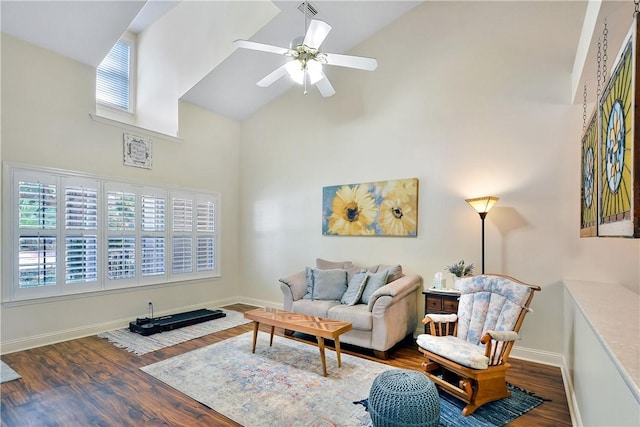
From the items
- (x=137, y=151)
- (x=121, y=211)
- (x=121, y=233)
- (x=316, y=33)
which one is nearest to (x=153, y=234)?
(x=121, y=233)

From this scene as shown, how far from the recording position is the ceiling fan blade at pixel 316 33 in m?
2.65

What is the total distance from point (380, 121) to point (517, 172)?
6.10 ft

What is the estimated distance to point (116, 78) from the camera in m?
5.41

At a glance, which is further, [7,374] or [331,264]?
[331,264]

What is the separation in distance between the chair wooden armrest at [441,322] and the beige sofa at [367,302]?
50 cm

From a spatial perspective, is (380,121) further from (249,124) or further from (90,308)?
(90,308)

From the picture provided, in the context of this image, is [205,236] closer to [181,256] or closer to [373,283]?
[181,256]

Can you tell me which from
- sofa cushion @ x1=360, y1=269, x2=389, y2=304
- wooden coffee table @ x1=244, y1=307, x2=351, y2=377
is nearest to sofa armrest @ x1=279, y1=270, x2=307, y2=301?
wooden coffee table @ x1=244, y1=307, x2=351, y2=377

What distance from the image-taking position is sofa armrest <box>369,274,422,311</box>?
3.54m

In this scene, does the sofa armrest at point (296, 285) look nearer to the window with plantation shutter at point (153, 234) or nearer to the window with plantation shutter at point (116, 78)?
the window with plantation shutter at point (153, 234)

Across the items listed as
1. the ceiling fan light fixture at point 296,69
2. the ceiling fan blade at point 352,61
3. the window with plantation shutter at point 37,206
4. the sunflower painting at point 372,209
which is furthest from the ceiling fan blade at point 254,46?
the window with plantation shutter at point 37,206

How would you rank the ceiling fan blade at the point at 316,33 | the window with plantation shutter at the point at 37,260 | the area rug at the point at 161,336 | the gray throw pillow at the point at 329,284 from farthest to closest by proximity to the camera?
1. the gray throw pillow at the point at 329,284
2. the area rug at the point at 161,336
3. the window with plantation shutter at the point at 37,260
4. the ceiling fan blade at the point at 316,33

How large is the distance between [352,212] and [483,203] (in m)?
1.84

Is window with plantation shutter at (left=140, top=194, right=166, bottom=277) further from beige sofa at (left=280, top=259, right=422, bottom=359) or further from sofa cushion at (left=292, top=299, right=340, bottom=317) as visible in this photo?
sofa cushion at (left=292, top=299, right=340, bottom=317)
